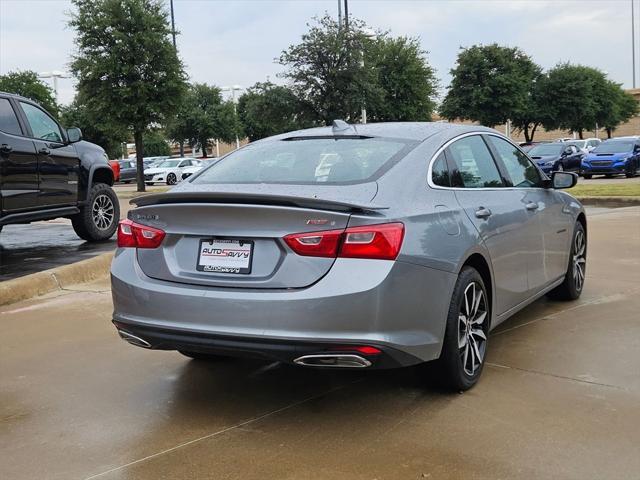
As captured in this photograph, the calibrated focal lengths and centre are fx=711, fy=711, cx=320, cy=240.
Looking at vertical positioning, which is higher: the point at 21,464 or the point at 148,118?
the point at 148,118

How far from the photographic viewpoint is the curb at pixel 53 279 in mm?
6926

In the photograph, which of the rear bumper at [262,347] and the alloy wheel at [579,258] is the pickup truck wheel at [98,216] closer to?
the alloy wheel at [579,258]

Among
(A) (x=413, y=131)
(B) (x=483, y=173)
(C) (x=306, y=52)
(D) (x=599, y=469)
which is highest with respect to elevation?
(C) (x=306, y=52)

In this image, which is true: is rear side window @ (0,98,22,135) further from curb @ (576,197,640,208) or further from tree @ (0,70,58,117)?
tree @ (0,70,58,117)

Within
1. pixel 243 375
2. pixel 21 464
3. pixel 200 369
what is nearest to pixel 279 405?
pixel 243 375

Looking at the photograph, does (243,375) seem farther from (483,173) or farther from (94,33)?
(94,33)

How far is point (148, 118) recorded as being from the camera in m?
26.7

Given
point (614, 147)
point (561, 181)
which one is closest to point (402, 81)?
point (614, 147)

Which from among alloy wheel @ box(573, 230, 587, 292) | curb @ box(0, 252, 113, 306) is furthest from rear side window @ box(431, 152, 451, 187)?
curb @ box(0, 252, 113, 306)

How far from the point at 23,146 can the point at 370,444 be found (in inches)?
261

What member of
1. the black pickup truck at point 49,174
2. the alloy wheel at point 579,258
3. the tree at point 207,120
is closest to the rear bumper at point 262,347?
the alloy wheel at point 579,258

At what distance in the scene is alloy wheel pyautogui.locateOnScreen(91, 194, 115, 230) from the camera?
10312 mm

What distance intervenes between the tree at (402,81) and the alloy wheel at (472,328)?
109 ft

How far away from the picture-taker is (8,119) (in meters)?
8.48
